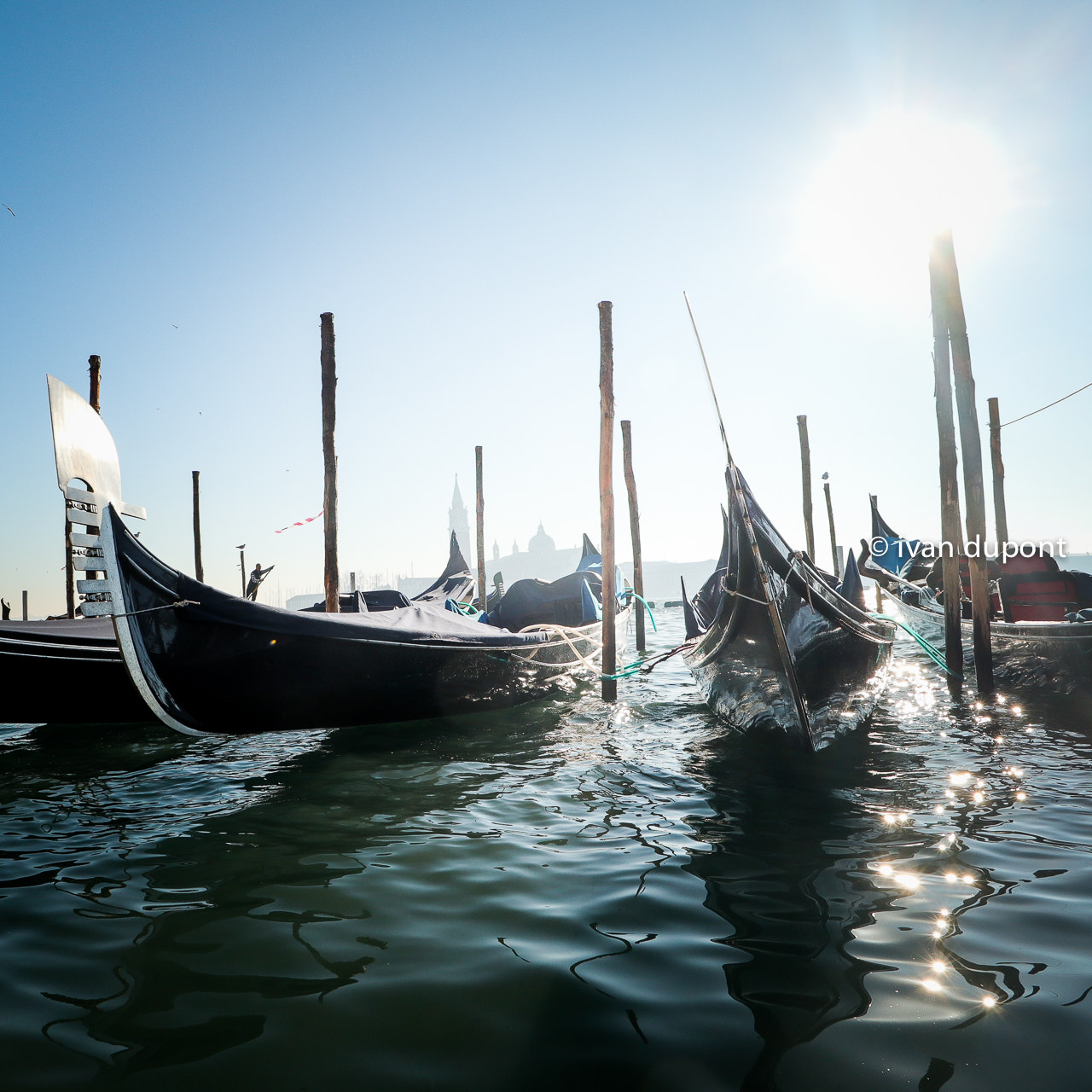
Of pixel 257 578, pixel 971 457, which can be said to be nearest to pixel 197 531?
pixel 257 578

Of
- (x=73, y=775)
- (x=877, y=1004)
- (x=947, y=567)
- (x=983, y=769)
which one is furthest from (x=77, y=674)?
(x=947, y=567)

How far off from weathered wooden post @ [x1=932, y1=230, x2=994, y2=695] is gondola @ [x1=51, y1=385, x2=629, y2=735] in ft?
15.2

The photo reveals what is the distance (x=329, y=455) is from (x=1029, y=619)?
882cm

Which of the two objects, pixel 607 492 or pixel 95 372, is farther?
pixel 95 372

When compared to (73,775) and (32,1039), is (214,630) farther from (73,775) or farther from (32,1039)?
(32,1039)

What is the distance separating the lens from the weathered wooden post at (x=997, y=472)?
1238 cm

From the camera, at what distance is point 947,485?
7422 millimetres

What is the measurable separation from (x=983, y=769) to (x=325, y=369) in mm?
8080

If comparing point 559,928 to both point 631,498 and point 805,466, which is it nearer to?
point 631,498

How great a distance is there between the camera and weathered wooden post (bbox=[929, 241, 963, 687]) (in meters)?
7.19

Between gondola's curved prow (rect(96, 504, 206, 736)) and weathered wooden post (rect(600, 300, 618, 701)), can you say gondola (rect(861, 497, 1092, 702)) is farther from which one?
gondola's curved prow (rect(96, 504, 206, 736))

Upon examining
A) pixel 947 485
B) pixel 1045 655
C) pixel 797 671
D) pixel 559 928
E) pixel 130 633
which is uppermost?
pixel 947 485

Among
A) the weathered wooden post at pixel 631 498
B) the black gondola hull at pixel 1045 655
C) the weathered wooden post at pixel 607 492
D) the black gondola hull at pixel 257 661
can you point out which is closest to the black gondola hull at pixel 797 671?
the weathered wooden post at pixel 607 492

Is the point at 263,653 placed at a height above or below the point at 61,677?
above
